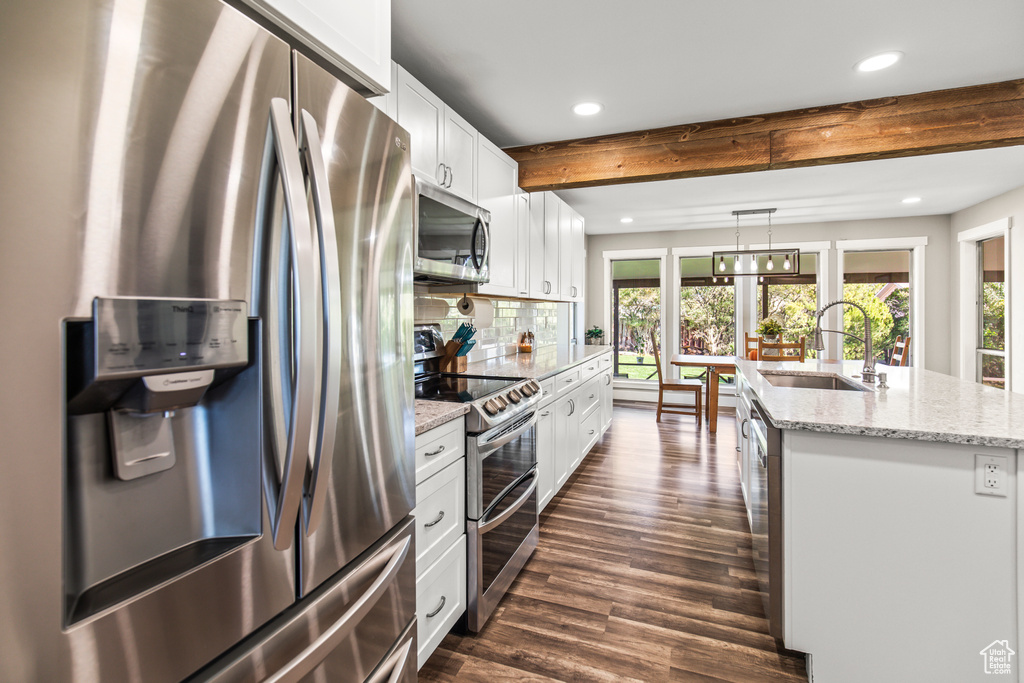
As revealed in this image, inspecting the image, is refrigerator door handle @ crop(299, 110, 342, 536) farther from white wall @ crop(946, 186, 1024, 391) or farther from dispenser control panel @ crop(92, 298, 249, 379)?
white wall @ crop(946, 186, 1024, 391)

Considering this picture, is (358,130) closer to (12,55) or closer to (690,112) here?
(12,55)

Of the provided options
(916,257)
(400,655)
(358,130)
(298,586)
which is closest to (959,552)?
(400,655)

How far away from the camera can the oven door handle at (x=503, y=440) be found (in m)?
1.88

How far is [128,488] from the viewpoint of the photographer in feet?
2.17

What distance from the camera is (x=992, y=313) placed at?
4879 mm

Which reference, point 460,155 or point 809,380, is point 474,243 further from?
point 809,380

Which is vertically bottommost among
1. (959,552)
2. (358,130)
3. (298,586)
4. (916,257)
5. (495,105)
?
(959,552)

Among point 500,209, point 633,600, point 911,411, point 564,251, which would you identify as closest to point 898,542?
point 911,411

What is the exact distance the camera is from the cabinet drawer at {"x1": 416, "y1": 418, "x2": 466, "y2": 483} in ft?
4.99

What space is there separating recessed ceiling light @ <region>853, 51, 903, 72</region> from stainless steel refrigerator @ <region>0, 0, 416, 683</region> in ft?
7.94

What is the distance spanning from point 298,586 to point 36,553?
43 cm

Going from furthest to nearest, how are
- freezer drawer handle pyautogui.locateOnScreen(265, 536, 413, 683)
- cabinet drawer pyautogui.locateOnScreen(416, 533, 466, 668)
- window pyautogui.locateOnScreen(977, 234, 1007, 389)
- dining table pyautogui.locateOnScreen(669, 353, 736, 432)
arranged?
1. dining table pyautogui.locateOnScreen(669, 353, 736, 432)
2. window pyautogui.locateOnScreen(977, 234, 1007, 389)
3. cabinet drawer pyautogui.locateOnScreen(416, 533, 466, 668)
4. freezer drawer handle pyautogui.locateOnScreen(265, 536, 413, 683)

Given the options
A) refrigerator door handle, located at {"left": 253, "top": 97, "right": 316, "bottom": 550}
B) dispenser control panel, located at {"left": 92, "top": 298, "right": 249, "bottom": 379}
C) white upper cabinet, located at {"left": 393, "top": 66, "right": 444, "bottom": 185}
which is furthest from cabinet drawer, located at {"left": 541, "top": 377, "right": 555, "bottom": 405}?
dispenser control panel, located at {"left": 92, "top": 298, "right": 249, "bottom": 379}

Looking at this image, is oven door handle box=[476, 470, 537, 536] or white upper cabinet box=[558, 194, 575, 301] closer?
oven door handle box=[476, 470, 537, 536]
